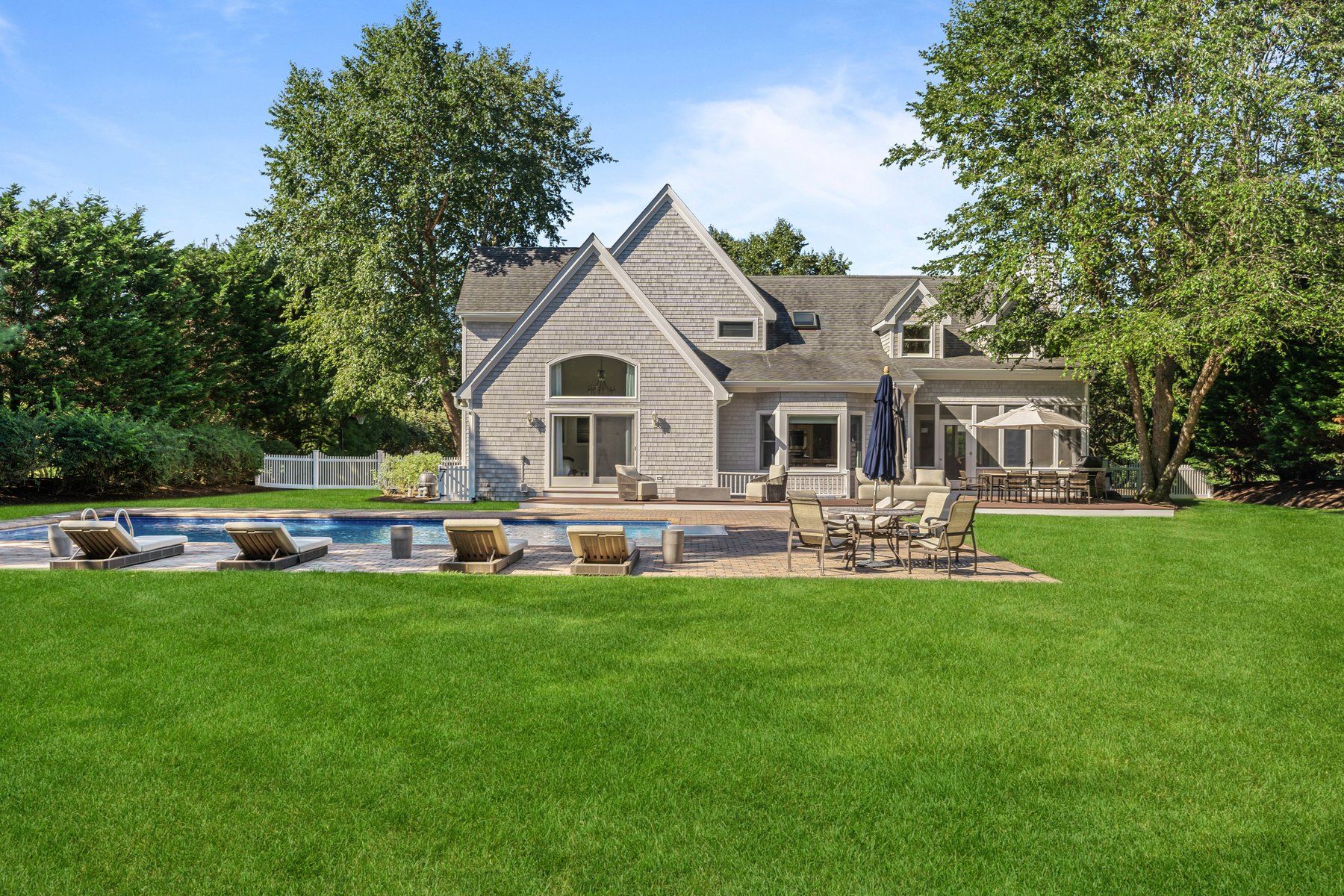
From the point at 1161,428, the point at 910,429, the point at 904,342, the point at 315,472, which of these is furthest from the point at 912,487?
the point at 315,472

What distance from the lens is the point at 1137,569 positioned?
1277 centimetres

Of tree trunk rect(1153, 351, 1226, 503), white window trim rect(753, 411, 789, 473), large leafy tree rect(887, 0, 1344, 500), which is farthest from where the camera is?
white window trim rect(753, 411, 789, 473)

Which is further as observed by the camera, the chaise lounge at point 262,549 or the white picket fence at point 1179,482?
the white picket fence at point 1179,482

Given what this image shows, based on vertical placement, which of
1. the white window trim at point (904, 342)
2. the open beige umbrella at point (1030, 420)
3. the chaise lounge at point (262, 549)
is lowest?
the chaise lounge at point (262, 549)

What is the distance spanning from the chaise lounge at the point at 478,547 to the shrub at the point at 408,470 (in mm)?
14042

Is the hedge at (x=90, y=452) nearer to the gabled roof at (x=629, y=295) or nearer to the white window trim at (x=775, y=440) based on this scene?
the gabled roof at (x=629, y=295)

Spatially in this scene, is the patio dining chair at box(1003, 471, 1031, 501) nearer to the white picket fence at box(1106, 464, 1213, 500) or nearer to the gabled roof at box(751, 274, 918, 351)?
the white picket fence at box(1106, 464, 1213, 500)

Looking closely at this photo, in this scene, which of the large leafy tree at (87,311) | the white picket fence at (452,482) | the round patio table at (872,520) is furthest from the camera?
the large leafy tree at (87,311)

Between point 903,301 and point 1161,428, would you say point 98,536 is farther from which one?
point 1161,428

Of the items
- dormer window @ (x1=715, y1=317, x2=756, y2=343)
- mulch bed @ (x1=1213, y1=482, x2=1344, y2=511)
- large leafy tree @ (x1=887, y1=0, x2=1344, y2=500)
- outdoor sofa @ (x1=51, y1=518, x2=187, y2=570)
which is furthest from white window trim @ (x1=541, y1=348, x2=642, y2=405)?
mulch bed @ (x1=1213, y1=482, x2=1344, y2=511)

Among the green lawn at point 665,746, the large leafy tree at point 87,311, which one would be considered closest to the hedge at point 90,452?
the large leafy tree at point 87,311

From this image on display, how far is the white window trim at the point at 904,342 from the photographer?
93.8ft

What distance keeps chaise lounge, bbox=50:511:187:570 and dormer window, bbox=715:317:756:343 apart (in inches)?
751

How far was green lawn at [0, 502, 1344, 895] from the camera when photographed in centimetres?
410
